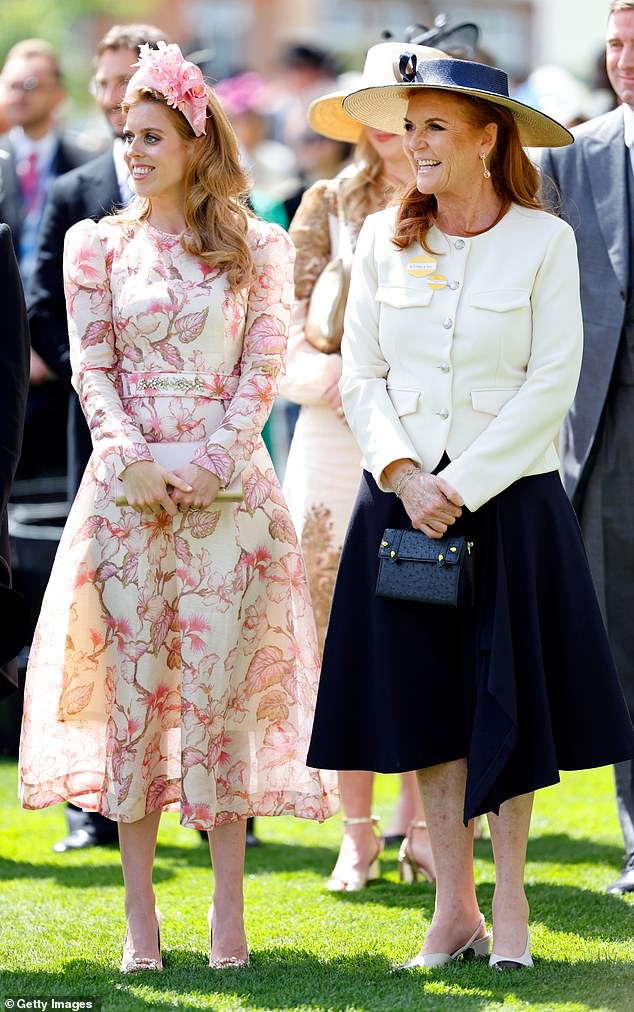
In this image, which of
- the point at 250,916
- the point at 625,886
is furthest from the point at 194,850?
the point at 625,886

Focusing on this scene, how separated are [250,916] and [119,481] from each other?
4.62 ft

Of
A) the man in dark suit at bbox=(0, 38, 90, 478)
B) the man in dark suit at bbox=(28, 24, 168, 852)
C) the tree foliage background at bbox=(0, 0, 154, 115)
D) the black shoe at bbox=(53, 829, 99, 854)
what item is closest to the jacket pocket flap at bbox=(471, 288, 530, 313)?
the man in dark suit at bbox=(28, 24, 168, 852)

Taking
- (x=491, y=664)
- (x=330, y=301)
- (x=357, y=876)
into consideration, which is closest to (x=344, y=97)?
(x=330, y=301)

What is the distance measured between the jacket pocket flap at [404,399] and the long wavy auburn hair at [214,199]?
51cm

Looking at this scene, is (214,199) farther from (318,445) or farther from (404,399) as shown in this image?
(318,445)

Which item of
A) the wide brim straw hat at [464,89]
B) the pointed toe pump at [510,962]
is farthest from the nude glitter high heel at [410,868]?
the wide brim straw hat at [464,89]

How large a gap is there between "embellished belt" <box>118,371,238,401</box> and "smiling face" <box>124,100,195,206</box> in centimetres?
48

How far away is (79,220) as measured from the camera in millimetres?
5512

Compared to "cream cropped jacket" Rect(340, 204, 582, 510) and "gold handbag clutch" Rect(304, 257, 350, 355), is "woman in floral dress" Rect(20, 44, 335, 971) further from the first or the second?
"gold handbag clutch" Rect(304, 257, 350, 355)

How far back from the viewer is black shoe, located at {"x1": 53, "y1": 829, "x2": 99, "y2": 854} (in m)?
5.63

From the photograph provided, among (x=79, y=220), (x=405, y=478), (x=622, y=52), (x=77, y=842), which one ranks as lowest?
Result: (x=77, y=842)

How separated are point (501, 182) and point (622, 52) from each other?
2.97ft

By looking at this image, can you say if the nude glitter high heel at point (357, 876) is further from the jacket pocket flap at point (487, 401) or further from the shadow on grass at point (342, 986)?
the jacket pocket flap at point (487, 401)

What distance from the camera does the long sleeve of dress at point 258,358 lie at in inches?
162
